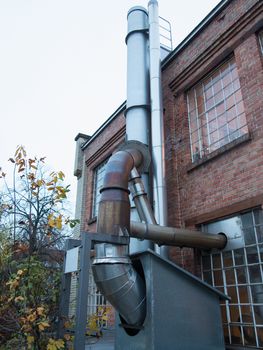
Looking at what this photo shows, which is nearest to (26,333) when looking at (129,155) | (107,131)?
(129,155)

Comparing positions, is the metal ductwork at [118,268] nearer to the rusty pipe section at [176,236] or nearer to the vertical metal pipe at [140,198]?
the rusty pipe section at [176,236]

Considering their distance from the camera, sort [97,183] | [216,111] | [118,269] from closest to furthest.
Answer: [118,269] < [216,111] < [97,183]

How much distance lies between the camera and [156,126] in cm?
724

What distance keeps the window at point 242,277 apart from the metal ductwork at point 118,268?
80.3 inches

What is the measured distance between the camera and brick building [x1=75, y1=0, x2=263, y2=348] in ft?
17.8

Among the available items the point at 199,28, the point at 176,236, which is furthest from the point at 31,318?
the point at 199,28

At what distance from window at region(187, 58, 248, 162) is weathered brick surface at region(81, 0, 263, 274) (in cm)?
17

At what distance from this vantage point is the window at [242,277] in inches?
203

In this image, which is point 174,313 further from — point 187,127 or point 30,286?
point 187,127

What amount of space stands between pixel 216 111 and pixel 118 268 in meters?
4.28

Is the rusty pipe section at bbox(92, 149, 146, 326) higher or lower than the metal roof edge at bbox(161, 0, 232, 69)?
lower

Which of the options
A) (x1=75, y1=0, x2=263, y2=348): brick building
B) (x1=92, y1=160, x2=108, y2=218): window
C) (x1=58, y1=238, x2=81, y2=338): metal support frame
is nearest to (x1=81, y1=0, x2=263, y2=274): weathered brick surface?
(x1=75, y1=0, x2=263, y2=348): brick building

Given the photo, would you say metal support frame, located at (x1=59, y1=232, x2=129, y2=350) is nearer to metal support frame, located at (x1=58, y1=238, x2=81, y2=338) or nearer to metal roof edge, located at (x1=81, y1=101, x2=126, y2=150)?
metal support frame, located at (x1=58, y1=238, x2=81, y2=338)

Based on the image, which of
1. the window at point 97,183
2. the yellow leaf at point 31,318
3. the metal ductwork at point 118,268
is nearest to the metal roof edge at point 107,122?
the window at point 97,183
